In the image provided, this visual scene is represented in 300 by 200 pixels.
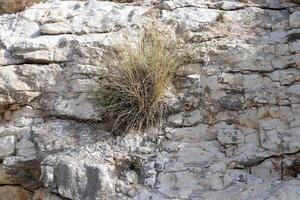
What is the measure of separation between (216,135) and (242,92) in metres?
0.52

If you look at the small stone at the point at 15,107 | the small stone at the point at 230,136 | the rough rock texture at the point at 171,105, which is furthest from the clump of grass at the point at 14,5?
the small stone at the point at 230,136

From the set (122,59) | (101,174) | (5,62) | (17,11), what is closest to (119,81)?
(122,59)

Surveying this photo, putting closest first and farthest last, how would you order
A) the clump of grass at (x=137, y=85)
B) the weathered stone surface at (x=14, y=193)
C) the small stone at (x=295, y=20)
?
the clump of grass at (x=137, y=85), the weathered stone surface at (x=14, y=193), the small stone at (x=295, y=20)

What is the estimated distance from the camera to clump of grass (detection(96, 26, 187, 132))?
445cm

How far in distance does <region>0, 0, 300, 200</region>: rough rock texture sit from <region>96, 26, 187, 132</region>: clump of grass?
0.41 feet

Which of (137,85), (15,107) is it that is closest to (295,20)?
(137,85)

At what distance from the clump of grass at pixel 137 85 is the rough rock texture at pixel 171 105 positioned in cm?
12

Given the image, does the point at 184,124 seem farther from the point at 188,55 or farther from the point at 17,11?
the point at 17,11

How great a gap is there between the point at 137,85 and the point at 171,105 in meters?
0.37

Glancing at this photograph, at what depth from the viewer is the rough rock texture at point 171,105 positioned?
4055 mm

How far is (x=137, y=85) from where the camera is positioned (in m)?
4.48

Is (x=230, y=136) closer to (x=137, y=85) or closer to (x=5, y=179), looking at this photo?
(x=137, y=85)

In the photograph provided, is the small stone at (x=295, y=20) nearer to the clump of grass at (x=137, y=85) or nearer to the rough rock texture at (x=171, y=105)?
the rough rock texture at (x=171, y=105)

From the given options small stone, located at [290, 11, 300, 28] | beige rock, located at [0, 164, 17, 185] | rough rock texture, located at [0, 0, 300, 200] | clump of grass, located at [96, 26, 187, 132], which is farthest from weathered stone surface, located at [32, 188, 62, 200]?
small stone, located at [290, 11, 300, 28]
